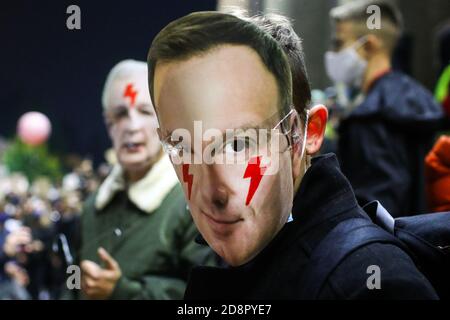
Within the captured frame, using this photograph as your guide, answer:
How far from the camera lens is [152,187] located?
6.51ft

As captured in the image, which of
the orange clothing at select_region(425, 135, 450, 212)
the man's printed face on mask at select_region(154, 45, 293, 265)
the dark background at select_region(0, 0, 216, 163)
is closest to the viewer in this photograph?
the man's printed face on mask at select_region(154, 45, 293, 265)

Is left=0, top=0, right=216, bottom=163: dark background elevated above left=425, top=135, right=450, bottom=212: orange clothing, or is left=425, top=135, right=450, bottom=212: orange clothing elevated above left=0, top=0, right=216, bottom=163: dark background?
left=0, top=0, right=216, bottom=163: dark background

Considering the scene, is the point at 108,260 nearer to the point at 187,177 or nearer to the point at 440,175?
the point at 187,177

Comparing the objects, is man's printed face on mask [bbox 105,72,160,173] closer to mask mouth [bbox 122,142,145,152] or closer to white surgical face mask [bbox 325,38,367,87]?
mask mouth [bbox 122,142,145,152]

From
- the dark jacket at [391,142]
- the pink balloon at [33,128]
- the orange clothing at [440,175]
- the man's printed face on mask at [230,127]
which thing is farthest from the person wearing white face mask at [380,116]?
the pink balloon at [33,128]

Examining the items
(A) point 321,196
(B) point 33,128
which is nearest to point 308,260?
(A) point 321,196

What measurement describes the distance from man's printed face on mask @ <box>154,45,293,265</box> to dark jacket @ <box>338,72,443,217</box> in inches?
24.0

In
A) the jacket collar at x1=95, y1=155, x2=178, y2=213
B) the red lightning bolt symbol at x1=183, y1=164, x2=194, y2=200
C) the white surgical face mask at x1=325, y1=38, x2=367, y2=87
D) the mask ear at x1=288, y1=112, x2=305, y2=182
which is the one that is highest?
the white surgical face mask at x1=325, y1=38, x2=367, y2=87

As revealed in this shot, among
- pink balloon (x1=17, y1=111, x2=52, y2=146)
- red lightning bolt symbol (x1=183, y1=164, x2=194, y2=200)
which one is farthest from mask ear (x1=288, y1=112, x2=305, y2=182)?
pink balloon (x1=17, y1=111, x2=52, y2=146)

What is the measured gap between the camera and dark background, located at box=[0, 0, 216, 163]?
178 centimetres

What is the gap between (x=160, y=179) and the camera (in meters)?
1.98

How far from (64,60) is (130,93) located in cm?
22

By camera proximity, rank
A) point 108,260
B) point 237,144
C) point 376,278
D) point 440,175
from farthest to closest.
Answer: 1. point 108,260
2. point 440,175
3. point 237,144
4. point 376,278

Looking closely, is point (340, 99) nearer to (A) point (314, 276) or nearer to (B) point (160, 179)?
(B) point (160, 179)
